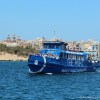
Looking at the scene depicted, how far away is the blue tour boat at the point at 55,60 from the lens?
81762mm

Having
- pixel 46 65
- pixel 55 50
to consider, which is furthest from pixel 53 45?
pixel 46 65

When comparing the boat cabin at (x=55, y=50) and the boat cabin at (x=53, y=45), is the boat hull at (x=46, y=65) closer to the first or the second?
the boat cabin at (x=55, y=50)

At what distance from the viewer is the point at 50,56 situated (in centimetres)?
8438

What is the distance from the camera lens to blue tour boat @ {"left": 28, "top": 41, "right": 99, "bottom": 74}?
3219 inches

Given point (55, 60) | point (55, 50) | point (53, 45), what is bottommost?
point (55, 60)

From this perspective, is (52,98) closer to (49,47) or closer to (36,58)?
(36,58)

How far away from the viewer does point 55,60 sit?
83.4m

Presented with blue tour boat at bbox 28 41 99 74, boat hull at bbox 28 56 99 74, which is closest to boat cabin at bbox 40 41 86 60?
blue tour boat at bbox 28 41 99 74

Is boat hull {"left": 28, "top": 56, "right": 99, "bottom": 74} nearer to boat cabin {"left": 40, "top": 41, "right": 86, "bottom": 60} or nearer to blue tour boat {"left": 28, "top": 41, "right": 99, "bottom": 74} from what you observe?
blue tour boat {"left": 28, "top": 41, "right": 99, "bottom": 74}

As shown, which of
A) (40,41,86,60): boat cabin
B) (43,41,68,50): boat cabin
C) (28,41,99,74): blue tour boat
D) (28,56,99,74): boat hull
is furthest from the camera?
(43,41,68,50): boat cabin

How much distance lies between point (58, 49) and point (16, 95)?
39.3 m

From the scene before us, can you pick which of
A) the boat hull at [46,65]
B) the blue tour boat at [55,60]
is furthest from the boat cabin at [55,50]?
the boat hull at [46,65]

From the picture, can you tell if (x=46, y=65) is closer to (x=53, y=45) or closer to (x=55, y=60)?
(x=55, y=60)

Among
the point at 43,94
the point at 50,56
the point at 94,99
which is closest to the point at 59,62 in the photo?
the point at 50,56
